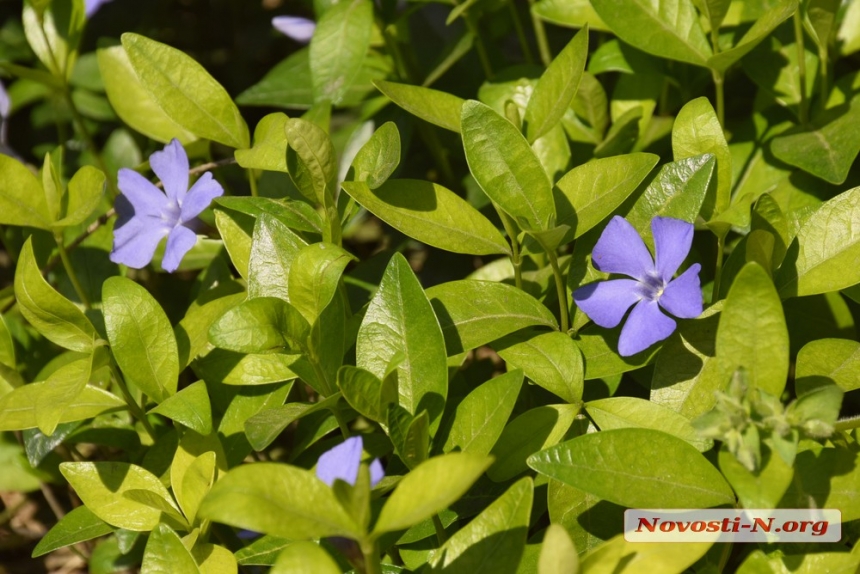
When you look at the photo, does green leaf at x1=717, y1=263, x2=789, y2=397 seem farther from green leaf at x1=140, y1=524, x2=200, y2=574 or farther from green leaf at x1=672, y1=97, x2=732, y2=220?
green leaf at x1=140, y1=524, x2=200, y2=574

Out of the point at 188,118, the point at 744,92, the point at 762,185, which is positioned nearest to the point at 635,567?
the point at 762,185

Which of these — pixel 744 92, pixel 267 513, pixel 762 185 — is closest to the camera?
A: pixel 267 513

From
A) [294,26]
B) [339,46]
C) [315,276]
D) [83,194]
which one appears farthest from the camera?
[294,26]

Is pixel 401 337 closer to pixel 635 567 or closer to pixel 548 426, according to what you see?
pixel 548 426

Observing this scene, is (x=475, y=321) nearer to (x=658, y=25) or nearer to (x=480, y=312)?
(x=480, y=312)

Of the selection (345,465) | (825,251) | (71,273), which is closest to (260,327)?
(345,465)

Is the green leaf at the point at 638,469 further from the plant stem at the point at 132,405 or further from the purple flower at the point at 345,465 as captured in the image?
the plant stem at the point at 132,405

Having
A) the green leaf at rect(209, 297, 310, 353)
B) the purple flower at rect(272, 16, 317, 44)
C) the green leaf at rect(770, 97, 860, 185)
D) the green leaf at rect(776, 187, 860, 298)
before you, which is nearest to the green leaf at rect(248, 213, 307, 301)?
the green leaf at rect(209, 297, 310, 353)
